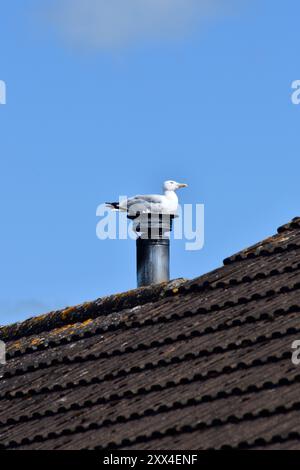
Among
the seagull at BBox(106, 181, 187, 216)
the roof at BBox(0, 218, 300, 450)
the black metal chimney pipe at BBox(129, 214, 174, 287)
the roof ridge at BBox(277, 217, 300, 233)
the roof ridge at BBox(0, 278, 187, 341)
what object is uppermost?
the seagull at BBox(106, 181, 187, 216)

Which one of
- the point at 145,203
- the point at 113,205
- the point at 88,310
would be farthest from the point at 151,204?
the point at 88,310

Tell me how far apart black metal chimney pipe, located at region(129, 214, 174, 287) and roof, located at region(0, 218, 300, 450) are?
50.8 inches

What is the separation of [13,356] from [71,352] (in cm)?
92

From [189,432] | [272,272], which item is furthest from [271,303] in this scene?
[189,432]

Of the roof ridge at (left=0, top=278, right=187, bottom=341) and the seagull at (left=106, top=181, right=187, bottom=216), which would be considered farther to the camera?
the seagull at (left=106, top=181, right=187, bottom=216)

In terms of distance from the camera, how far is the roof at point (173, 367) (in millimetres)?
10352

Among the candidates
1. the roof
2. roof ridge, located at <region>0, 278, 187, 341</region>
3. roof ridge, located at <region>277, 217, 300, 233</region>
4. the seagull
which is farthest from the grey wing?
roof ridge, located at <region>277, 217, 300, 233</region>

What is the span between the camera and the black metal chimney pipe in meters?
15.1

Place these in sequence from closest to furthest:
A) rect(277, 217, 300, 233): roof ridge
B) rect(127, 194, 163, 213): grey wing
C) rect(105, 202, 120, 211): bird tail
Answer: rect(277, 217, 300, 233): roof ridge
rect(127, 194, 163, 213): grey wing
rect(105, 202, 120, 211): bird tail

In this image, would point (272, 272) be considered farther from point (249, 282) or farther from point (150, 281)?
point (150, 281)

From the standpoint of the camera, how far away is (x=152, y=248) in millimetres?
15195

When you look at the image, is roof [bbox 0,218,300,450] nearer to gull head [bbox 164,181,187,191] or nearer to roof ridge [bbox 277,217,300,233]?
roof ridge [bbox 277,217,300,233]

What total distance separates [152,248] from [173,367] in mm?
3708

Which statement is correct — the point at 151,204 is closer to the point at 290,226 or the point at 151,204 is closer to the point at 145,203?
the point at 145,203
